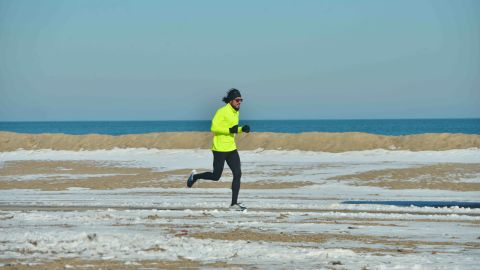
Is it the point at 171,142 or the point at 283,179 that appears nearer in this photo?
the point at 283,179

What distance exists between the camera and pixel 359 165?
29.5 metres

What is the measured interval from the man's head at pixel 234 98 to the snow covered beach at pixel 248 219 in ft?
5.63

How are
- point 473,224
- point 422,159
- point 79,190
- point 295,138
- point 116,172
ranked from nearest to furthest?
point 473,224
point 79,190
point 116,172
point 422,159
point 295,138

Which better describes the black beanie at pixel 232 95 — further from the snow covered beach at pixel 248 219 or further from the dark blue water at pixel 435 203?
the dark blue water at pixel 435 203

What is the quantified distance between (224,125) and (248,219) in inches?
85.8

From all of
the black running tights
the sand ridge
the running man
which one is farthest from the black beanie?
the sand ridge

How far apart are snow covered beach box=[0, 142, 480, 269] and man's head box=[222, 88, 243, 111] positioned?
1717mm

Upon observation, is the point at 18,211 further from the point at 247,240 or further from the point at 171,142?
the point at 171,142

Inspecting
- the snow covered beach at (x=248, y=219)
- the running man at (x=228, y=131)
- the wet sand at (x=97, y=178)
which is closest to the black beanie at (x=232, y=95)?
the running man at (x=228, y=131)

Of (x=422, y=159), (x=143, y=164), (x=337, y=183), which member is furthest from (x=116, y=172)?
(x=422, y=159)

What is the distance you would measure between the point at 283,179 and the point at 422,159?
8568 millimetres

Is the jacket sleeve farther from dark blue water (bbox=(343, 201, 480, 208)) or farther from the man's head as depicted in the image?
dark blue water (bbox=(343, 201, 480, 208))

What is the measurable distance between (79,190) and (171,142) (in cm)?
2014

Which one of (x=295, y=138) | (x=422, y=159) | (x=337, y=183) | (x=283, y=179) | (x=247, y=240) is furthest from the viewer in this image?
(x=295, y=138)
